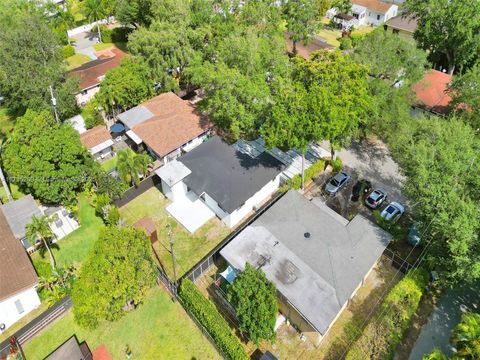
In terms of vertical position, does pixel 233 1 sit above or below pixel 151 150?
above

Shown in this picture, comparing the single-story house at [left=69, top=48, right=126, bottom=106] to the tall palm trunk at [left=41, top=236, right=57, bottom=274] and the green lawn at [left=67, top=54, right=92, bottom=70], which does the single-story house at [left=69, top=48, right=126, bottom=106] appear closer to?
the green lawn at [left=67, top=54, right=92, bottom=70]

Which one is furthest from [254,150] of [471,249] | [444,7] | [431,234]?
[444,7]

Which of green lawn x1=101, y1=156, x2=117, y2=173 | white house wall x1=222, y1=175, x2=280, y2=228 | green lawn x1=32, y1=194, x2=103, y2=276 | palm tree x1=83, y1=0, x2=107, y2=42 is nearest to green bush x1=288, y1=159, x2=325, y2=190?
white house wall x1=222, y1=175, x2=280, y2=228

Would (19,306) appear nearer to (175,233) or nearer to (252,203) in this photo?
(175,233)

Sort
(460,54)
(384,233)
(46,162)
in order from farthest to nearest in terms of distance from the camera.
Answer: (460,54)
(46,162)
(384,233)

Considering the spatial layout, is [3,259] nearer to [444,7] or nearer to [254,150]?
[254,150]

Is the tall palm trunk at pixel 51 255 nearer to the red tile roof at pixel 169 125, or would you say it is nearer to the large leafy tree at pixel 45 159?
the large leafy tree at pixel 45 159

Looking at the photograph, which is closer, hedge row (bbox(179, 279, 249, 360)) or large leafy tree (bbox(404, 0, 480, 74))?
hedge row (bbox(179, 279, 249, 360))

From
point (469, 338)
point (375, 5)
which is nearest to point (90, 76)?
point (469, 338)
